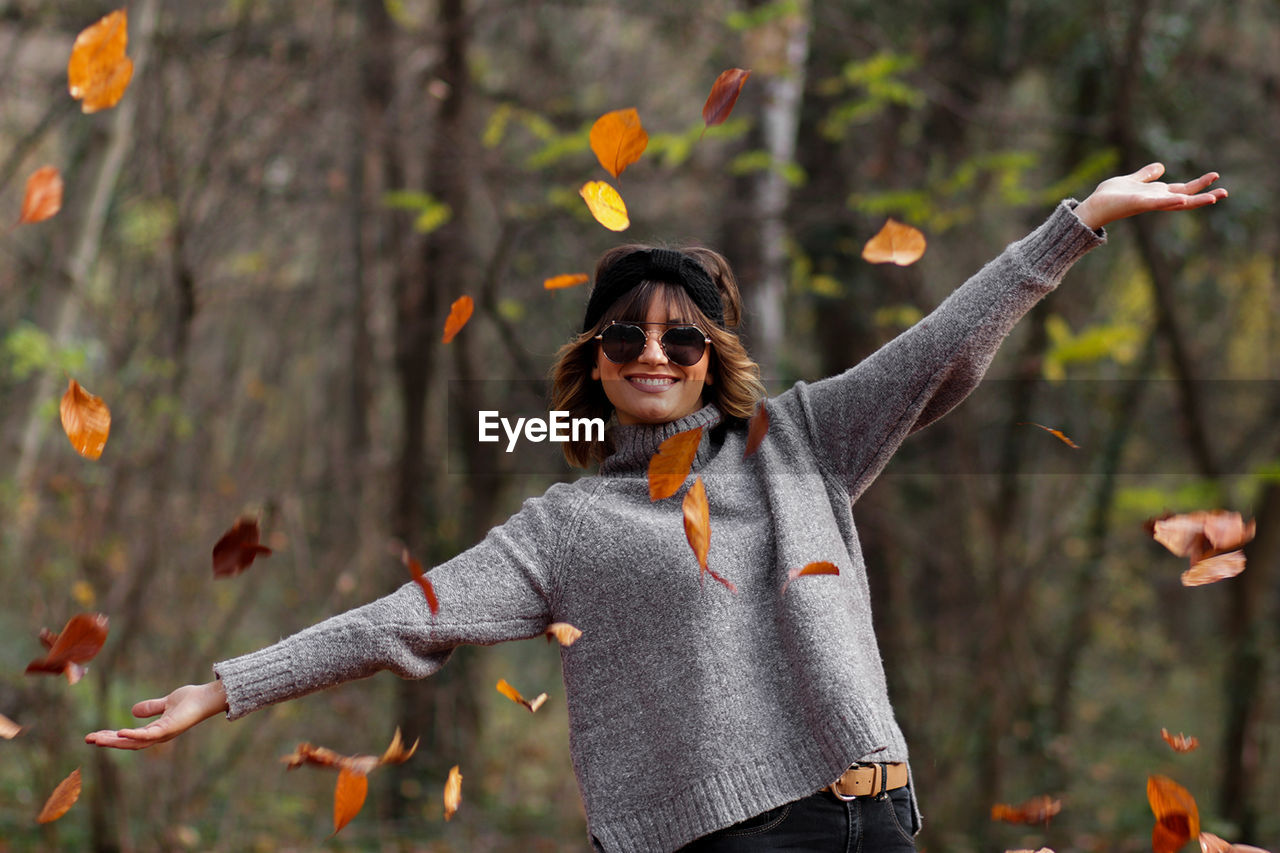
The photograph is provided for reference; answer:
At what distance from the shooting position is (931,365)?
1909mm

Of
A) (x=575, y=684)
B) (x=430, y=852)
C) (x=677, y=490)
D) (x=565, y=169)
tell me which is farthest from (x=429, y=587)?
(x=565, y=169)

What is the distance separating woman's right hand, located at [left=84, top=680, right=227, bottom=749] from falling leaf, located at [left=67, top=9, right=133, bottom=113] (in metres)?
1.46

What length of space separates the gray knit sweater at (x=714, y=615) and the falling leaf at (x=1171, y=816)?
58 cm

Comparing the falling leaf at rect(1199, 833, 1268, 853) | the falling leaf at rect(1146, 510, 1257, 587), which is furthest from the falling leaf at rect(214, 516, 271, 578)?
the falling leaf at rect(1199, 833, 1268, 853)

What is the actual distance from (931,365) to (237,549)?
126 centimetres

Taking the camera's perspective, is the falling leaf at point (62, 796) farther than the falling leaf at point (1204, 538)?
Yes

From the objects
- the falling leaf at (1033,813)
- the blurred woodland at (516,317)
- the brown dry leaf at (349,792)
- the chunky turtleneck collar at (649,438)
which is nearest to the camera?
the chunky turtleneck collar at (649,438)

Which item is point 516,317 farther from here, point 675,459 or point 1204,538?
point 1204,538

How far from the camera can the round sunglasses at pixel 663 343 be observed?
6.57 ft

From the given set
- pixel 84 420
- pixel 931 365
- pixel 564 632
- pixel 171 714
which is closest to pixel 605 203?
pixel 931 365

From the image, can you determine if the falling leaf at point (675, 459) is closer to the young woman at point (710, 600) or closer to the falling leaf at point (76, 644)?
the young woman at point (710, 600)

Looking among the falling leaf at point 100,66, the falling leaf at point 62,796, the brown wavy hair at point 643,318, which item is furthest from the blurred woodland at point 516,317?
the brown wavy hair at point 643,318

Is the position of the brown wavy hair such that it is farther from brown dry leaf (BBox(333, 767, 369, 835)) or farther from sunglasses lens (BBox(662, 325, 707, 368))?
brown dry leaf (BBox(333, 767, 369, 835))

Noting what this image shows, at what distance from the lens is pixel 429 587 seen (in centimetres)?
187
